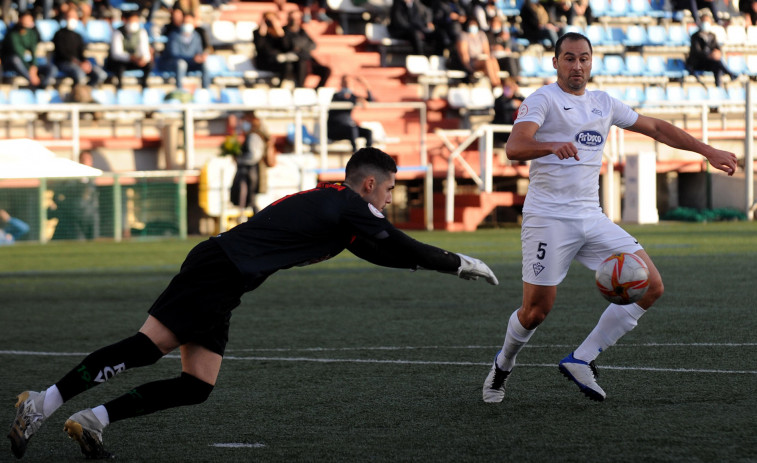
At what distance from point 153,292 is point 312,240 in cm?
876

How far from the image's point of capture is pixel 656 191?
91.1 ft

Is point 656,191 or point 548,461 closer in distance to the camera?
point 548,461

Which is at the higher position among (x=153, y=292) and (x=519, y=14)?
(x=519, y=14)

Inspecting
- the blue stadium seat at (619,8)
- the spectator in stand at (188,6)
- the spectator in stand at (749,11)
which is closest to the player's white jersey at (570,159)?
the spectator in stand at (188,6)

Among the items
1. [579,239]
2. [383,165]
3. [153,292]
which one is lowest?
[153,292]

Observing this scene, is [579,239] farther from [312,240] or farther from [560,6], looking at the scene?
[560,6]

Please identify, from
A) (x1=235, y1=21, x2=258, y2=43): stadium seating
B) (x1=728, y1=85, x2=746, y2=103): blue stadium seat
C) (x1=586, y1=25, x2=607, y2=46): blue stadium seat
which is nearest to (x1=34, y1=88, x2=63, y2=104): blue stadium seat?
(x1=235, y1=21, x2=258, y2=43): stadium seating

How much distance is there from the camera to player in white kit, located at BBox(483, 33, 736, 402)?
6.91 meters

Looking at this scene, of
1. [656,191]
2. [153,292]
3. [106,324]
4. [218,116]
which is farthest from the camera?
[656,191]

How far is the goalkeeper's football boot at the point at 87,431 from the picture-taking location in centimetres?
536

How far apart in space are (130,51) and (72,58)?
113 cm

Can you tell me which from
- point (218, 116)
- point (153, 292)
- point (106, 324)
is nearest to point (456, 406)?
point (106, 324)

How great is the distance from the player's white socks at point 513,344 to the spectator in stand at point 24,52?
1800 centimetres

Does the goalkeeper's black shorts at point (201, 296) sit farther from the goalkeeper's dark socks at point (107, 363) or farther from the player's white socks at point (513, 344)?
the player's white socks at point (513, 344)
